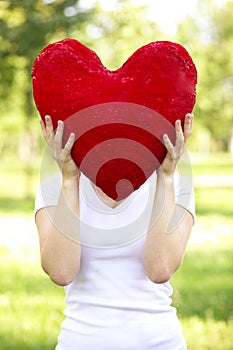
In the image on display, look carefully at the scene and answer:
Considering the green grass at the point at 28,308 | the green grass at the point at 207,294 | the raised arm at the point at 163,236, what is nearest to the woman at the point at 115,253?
the raised arm at the point at 163,236

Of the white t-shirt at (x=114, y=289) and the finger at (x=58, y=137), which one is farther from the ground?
the finger at (x=58, y=137)

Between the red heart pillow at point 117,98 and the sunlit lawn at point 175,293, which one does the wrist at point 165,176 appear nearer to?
the red heart pillow at point 117,98

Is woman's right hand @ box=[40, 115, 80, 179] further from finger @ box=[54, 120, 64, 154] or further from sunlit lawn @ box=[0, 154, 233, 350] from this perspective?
sunlit lawn @ box=[0, 154, 233, 350]

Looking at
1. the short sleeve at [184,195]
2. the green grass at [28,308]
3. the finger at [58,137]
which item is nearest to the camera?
the finger at [58,137]

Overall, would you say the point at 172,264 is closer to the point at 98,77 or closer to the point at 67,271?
the point at 67,271

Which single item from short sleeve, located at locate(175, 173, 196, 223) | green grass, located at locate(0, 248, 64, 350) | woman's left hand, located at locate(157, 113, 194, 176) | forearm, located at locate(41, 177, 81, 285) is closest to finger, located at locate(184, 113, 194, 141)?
woman's left hand, located at locate(157, 113, 194, 176)

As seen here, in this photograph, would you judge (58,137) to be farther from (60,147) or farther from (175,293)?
(175,293)

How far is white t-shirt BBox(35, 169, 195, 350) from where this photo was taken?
6.46ft

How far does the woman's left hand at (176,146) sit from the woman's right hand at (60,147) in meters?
Answer: 0.25

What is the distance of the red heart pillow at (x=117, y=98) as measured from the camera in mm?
1859

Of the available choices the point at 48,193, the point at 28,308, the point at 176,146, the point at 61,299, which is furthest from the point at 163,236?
the point at 61,299

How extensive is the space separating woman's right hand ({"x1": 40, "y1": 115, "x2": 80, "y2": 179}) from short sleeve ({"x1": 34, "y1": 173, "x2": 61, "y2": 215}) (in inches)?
5.1

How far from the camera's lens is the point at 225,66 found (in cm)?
2714

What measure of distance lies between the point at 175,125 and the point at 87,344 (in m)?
0.68
